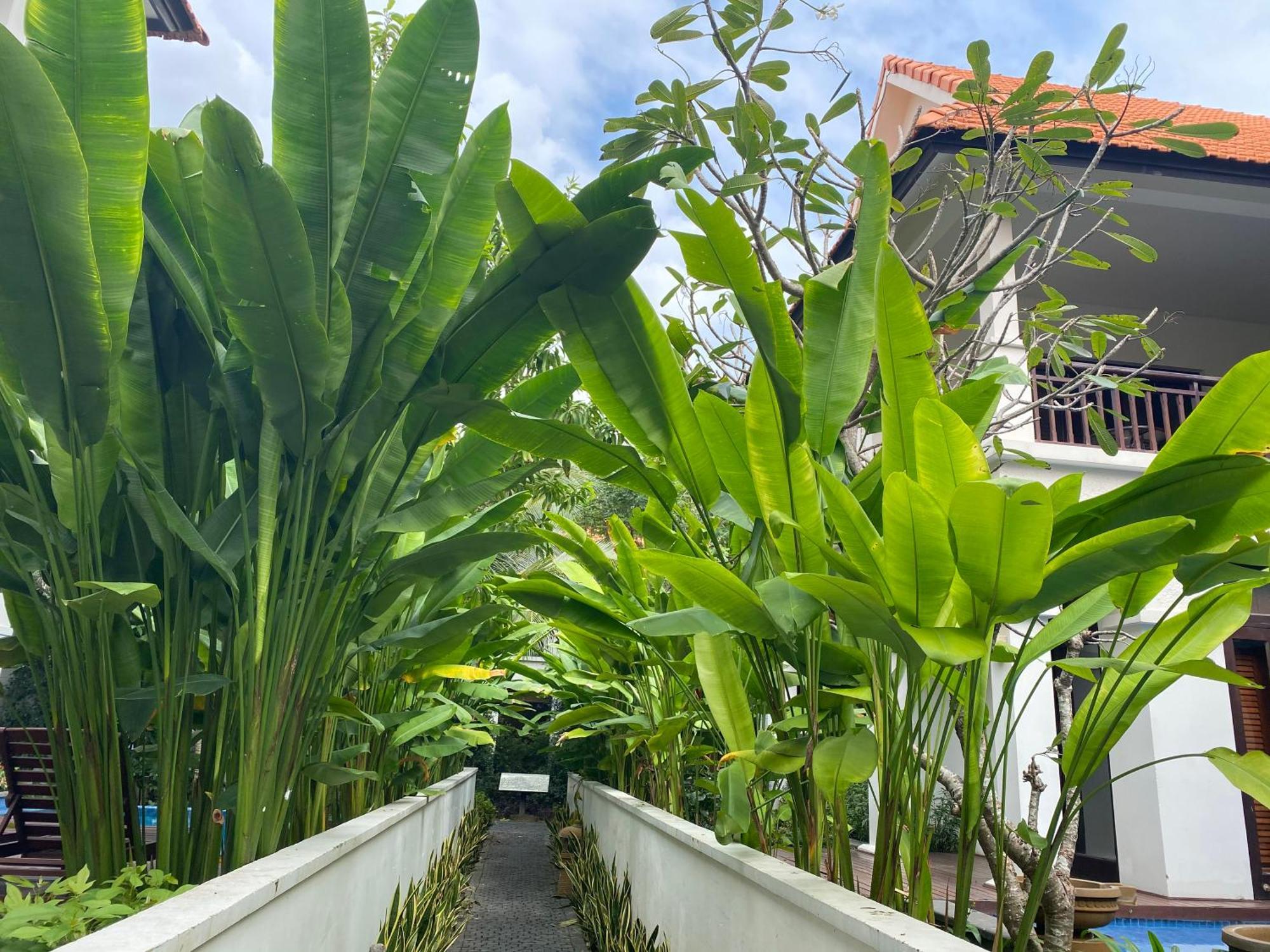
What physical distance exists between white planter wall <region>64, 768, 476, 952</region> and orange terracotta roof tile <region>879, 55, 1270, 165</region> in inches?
174

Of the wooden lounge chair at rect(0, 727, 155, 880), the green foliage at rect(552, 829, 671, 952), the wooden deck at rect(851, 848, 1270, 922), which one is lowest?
the wooden deck at rect(851, 848, 1270, 922)

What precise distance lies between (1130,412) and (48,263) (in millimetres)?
6768

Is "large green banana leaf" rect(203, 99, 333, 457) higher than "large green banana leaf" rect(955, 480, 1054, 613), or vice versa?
"large green banana leaf" rect(203, 99, 333, 457)

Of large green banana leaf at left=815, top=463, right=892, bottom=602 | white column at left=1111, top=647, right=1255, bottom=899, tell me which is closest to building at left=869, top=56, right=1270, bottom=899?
white column at left=1111, top=647, right=1255, bottom=899

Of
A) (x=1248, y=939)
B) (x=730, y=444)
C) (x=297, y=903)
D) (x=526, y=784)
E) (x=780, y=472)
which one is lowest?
(x=526, y=784)

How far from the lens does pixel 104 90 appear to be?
1466 millimetres

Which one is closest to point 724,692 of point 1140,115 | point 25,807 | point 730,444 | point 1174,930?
point 730,444

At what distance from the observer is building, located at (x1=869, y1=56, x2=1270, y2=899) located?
18.2ft

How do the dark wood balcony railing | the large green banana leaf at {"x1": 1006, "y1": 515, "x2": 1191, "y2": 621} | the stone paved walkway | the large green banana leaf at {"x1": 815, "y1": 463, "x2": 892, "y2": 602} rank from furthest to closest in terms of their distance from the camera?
the dark wood balcony railing, the stone paved walkway, the large green banana leaf at {"x1": 815, "y1": 463, "x2": 892, "y2": 602}, the large green banana leaf at {"x1": 1006, "y1": 515, "x2": 1191, "y2": 621}

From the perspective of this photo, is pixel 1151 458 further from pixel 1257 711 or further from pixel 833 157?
pixel 833 157

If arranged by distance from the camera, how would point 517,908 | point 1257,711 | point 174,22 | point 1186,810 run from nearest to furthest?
1. point 517,908
2. point 1186,810
3. point 174,22
4. point 1257,711

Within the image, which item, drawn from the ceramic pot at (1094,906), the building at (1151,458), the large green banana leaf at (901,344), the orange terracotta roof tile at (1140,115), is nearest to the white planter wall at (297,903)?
the large green banana leaf at (901,344)

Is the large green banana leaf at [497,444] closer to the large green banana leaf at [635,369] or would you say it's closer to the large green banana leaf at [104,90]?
the large green banana leaf at [635,369]

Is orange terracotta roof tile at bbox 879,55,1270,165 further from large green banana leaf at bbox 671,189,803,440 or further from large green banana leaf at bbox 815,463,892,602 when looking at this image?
large green banana leaf at bbox 815,463,892,602
